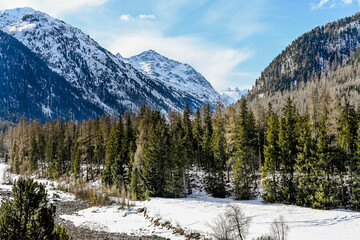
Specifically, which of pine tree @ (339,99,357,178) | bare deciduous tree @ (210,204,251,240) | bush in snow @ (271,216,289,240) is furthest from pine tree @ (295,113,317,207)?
bare deciduous tree @ (210,204,251,240)

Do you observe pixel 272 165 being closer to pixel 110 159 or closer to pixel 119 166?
pixel 119 166

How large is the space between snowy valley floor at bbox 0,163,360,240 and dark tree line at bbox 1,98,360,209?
213 inches

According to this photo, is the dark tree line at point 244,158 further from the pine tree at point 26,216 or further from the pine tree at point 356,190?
the pine tree at point 26,216

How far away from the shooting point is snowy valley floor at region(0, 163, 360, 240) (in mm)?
23598

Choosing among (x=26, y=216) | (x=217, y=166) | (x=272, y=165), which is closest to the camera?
(x=26, y=216)

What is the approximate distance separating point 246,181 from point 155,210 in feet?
64.8

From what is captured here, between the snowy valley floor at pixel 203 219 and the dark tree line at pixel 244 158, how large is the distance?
5407 mm

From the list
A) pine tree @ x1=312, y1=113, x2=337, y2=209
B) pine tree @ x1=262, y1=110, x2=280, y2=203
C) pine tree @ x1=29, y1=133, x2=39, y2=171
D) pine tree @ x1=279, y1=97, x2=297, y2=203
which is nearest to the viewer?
pine tree @ x1=312, y1=113, x2=337, y2=209

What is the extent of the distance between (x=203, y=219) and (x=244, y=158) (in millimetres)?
21380

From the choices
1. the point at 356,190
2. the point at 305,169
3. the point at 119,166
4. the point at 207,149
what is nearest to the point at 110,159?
the point at 119,166

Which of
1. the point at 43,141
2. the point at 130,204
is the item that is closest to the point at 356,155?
the point at 130,204

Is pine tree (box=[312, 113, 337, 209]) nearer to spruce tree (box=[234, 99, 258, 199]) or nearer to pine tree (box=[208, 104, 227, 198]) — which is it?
spruce tree (box=[234, 99, 258, 199])

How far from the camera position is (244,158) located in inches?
1911

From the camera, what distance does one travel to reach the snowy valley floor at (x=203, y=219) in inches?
929
